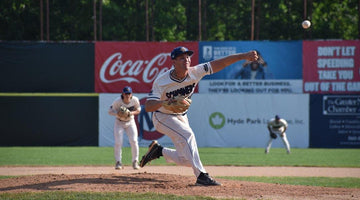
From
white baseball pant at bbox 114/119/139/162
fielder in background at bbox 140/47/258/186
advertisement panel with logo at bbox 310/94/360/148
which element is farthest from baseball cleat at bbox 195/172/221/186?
advertisement panel with logo at bbox 310/94/360/148

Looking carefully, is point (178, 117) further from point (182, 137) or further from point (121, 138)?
point (121, 138)

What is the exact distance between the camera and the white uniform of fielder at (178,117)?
25.0 ft

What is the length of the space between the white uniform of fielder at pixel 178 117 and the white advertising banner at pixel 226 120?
44.8 ft

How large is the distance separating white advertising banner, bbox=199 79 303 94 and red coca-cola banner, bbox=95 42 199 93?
1764 millimetres

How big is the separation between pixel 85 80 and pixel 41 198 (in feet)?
49.1

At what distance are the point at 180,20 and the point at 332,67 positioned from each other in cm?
1191

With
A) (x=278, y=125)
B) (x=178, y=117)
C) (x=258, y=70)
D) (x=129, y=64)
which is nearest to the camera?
(x=178, y=117)

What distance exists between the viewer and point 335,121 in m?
21.1

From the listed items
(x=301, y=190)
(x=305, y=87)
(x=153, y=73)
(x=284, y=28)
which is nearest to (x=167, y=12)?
(x=284, y=28)

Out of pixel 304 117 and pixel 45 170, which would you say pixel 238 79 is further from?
pixel 45 170

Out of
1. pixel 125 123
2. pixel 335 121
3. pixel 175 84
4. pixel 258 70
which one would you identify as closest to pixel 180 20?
pixel 258 70

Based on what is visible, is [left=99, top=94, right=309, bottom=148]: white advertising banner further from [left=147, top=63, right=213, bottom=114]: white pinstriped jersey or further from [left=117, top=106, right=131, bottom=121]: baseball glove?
[left=147, top=63, right=213, bottom=114]: white pinstriped jersey

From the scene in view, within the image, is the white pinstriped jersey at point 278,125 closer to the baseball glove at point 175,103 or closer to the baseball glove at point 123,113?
the baseball glove at point 123,113

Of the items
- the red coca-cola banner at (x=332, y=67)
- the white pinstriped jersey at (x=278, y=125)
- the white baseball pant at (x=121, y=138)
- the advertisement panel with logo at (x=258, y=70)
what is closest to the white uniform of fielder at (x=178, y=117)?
the white baseball pant at (x=121, y=138)
